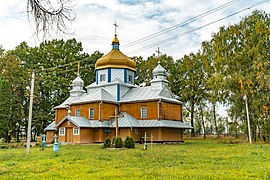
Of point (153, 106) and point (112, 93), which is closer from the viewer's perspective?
point (153, 106)

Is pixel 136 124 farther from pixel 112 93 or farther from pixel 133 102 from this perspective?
pixel 112 93

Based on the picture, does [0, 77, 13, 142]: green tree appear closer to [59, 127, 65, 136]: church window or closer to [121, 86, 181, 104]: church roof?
[59, 127, 65, 136]: church window

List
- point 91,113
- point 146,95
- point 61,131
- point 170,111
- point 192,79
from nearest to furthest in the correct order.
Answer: point 61,131 → point 91,113 → point 170,111 → point 146,95 → point 192,79

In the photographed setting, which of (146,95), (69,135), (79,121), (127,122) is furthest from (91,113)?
(146,95)

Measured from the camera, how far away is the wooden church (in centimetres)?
2689

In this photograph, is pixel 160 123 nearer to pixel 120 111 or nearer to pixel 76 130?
pixel 120 111

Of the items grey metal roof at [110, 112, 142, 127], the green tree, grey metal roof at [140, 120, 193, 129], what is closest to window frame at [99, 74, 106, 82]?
grey metal roof at [110, 112, 142, 127]

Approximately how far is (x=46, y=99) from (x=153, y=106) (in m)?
19.0

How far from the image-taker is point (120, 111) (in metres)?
29.6

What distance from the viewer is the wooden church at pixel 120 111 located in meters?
26.9

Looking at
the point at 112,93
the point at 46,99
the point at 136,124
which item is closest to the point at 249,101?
the point at 136,124

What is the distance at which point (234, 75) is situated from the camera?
2502 cm

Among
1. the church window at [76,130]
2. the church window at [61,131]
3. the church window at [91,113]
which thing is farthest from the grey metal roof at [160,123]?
the church window at [61,131]

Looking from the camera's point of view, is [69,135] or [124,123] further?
[69,135]
